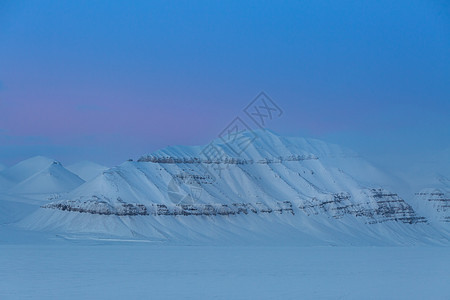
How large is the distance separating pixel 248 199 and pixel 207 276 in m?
53.6

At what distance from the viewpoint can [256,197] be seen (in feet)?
296

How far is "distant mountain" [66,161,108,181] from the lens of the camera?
155625mm

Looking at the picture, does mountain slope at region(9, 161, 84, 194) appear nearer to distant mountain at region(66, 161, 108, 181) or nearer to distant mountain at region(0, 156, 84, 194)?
distant mountain at region(0, 156, 84, 194)

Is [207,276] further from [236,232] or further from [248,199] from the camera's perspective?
[248,199]

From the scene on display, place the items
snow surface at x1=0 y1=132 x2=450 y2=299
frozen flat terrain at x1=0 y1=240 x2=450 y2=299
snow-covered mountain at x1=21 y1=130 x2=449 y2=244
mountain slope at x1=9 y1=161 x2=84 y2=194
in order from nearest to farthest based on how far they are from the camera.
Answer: frozen flat terrain at x1=0 y1=240 x2=450 y2=299
snow surface at x1=0 y1=132 x2=450 y2=299
snow-covered mountain at x1=21 y1=130 x2=449 y2=244
mountain slope at x1=9 y1=161 x2=84 y2=194

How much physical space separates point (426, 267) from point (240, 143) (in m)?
57.1

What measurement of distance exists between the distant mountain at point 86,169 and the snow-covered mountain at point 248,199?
62208 millimetres

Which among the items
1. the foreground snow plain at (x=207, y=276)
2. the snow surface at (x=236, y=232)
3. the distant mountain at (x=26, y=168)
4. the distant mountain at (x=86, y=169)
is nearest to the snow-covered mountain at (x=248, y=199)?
the snow surface at (x=236, y=232)

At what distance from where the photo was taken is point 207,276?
119 ft

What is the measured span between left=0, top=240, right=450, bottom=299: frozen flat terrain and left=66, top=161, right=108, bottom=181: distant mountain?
10314 centimetres

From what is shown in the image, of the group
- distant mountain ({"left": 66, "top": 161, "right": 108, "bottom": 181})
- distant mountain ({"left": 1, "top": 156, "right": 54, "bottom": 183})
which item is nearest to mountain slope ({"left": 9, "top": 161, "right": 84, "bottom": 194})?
distant mountain ({"left": 1, "top": 156, "right": 54, "bottom": 183})

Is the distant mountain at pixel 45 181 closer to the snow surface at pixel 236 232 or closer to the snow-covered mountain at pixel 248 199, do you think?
the snow surface at pixel 236 232

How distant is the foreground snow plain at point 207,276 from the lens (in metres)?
29.2

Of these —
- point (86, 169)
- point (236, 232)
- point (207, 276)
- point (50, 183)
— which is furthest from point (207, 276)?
point (86, 169)
